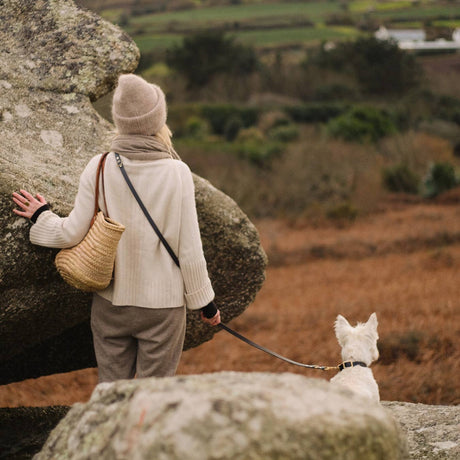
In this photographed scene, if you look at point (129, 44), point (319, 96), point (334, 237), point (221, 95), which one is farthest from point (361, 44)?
point (129, 44)

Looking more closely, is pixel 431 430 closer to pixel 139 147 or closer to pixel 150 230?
pixel 150 230

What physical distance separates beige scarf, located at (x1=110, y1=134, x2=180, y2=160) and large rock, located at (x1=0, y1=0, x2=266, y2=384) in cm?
74

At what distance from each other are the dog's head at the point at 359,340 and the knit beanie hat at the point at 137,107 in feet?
6.44

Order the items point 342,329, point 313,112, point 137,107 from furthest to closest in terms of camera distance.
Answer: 1. point 313,112
2. point 342,329
3. point 137,107

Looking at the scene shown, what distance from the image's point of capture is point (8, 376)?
5449 millimetres

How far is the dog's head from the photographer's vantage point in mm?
4332

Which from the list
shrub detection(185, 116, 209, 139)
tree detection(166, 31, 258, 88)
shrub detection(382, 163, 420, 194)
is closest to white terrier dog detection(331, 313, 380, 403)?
shrub detection(382, 163, 420, 194)

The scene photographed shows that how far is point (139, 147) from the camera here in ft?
11.0

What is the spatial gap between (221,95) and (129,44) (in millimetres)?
38663

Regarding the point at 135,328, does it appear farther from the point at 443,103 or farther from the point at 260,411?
the point at 443,103

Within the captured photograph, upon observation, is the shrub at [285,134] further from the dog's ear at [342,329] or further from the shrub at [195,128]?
the dog's ear at [342,329]

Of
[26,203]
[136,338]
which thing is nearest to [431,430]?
[136,338]

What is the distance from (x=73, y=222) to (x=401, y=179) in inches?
885

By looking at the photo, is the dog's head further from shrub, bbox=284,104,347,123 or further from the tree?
the tree
